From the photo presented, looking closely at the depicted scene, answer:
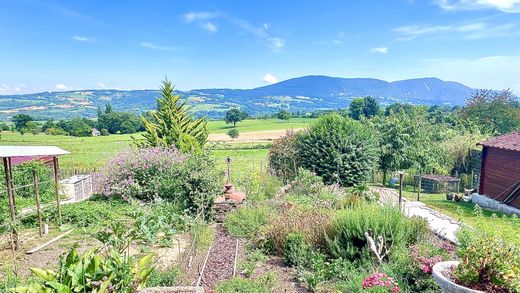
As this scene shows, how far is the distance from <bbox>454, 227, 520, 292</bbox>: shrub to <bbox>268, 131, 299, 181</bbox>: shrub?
31.9 ft

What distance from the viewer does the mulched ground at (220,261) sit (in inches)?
204

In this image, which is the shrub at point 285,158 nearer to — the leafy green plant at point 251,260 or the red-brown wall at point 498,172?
the leafy green plant at point 251,260

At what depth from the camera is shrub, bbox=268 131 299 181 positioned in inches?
544

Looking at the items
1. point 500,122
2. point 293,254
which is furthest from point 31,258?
point 500,122

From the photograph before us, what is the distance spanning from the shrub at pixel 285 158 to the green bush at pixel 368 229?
7.39 metres

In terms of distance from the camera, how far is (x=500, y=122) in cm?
Answer: 2930

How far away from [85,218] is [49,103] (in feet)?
439

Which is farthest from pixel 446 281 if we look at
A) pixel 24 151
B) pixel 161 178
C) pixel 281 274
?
pixel 161 178

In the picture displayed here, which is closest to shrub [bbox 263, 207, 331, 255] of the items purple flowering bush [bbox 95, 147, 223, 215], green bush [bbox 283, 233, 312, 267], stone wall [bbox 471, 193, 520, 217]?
green bush [bbox 283, 233, 312, 267]

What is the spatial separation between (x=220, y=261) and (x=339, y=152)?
7.93 metres

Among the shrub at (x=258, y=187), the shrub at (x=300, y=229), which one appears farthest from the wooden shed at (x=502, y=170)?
the shrub at (x=300, y=229)

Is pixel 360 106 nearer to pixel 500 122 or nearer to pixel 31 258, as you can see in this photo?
pixel 500 122

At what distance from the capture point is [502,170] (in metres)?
13.9

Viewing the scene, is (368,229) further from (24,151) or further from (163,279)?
(24,151)
